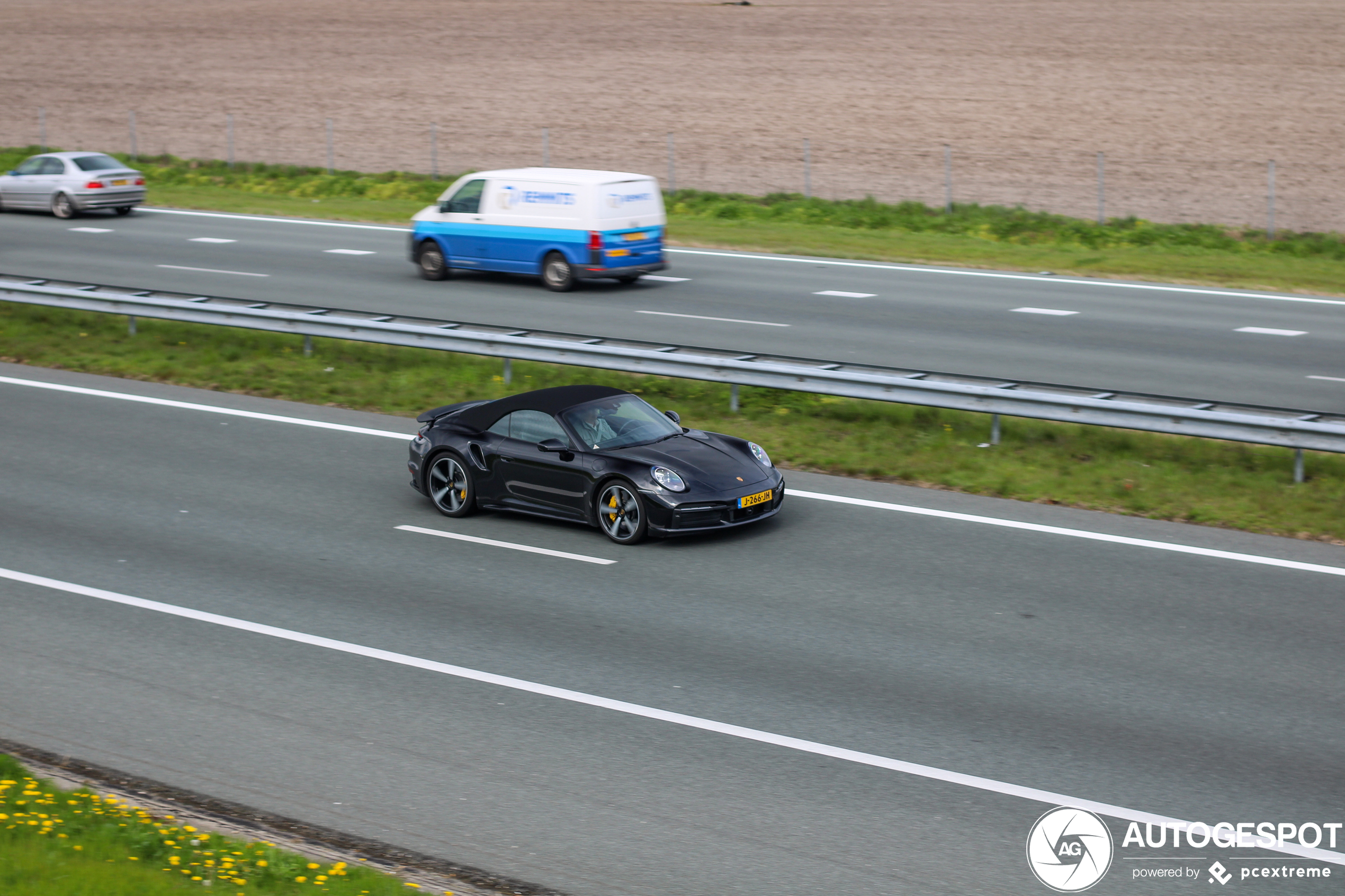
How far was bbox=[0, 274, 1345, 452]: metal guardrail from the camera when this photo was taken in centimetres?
1329

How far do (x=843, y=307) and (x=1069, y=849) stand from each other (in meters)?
15.6

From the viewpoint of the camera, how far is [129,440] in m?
15.1

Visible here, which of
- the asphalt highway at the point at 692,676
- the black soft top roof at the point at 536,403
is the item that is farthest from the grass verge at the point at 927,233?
the black soft top roof at the point at 536,403

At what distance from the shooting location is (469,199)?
79.2 ft

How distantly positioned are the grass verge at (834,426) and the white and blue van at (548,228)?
5060mm

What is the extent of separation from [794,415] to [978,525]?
3778 mm

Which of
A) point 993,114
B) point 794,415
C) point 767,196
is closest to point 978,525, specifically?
point 794,415

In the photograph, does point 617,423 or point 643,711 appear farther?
point 617,423

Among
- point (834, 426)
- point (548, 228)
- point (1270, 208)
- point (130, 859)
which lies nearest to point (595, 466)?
point (834, 426)

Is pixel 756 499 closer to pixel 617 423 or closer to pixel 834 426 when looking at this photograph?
pixel 617 423

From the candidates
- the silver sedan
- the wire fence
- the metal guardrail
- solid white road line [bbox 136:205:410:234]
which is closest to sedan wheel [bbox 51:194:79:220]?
the silver sedan

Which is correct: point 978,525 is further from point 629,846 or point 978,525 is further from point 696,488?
point 629,846

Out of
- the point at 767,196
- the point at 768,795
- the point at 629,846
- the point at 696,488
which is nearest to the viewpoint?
the point at 629,846

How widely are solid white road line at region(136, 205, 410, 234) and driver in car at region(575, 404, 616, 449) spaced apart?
61.6ft
